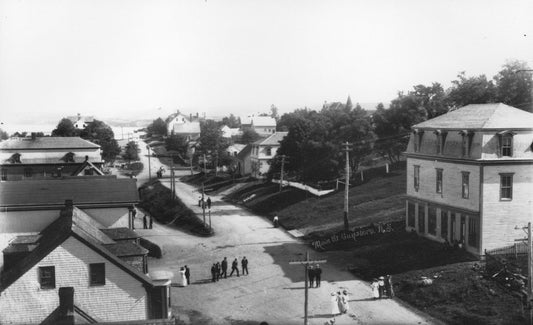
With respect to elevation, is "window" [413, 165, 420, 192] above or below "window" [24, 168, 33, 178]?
above

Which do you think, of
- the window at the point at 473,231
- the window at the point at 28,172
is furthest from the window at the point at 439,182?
the window at the point at 28,172

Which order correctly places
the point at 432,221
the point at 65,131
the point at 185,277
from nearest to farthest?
the point at 185,277 < the point at 432,221 < the point at 65,131

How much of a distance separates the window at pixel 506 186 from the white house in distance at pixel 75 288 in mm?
21164

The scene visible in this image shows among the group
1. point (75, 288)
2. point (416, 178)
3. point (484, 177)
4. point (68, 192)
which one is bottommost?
point (75, 288)

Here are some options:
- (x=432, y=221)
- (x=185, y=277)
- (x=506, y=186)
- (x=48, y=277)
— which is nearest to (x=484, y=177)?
(x=506, y=186)

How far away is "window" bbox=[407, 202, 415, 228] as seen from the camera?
139ft

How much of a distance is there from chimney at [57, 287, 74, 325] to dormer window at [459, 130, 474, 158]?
980 inches

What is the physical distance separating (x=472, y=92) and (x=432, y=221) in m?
27.2

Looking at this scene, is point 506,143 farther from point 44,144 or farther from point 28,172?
point 44,144

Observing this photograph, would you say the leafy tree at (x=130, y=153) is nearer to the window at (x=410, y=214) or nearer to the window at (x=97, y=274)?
the window at (x=410, y=214)

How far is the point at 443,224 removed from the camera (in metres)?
37.9

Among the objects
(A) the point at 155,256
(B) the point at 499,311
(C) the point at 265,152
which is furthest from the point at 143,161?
(B) the point at 499,311

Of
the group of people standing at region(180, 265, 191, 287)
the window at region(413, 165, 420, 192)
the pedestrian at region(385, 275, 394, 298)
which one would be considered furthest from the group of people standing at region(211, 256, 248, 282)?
the window at region(413, 165, 420, 192)

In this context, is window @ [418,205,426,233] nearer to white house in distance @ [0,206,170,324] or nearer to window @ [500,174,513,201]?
window @ [500,174,513,201]
